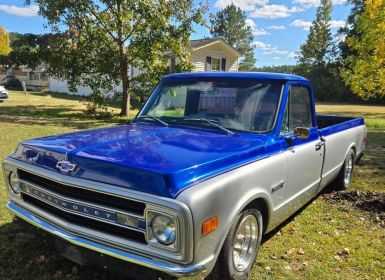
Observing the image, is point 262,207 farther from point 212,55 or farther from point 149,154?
point 212,55

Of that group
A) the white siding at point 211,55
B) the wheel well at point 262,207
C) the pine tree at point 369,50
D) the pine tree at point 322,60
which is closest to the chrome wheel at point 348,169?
the wheel well at point 262,207

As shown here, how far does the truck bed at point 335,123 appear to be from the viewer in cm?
509

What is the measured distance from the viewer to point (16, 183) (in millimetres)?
3389

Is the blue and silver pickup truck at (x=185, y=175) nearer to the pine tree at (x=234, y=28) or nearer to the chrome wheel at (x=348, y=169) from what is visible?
the chrome wheel at (x=348, y=169)

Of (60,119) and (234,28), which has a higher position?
(234,28)

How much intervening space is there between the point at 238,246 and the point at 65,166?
1601mm

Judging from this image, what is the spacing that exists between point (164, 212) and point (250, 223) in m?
1.19

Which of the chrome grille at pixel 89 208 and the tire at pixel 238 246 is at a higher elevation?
the chrome grille at pixel 89 208

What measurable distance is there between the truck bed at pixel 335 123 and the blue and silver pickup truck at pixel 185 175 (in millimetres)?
390

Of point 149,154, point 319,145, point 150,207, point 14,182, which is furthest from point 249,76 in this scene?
point 14,182

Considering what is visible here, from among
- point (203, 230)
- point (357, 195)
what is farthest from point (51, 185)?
point (357, 195)

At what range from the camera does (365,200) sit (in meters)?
5.71

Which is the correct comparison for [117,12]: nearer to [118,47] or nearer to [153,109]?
[118,47]

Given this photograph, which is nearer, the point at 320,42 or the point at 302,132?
the point at 302,132
